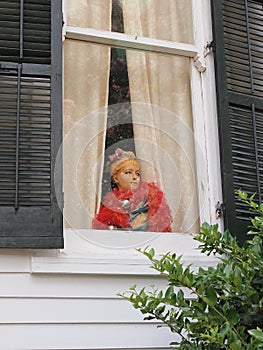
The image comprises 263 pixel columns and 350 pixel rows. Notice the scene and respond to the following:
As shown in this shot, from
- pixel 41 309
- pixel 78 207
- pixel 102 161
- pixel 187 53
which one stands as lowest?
pixel 41 309

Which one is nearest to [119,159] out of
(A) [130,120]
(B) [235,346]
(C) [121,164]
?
(C) [121,164]

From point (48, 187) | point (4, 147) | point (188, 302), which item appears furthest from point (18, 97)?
point (188, 302)

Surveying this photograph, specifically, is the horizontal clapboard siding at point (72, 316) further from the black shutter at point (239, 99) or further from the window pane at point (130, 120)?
the black shutter at point (239, 99)

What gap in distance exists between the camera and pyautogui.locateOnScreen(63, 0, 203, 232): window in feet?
10.2

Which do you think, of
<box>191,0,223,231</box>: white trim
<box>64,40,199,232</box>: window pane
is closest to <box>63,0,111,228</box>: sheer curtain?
<box>64,40,199,232</box>: window pane

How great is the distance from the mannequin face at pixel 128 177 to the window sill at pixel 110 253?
0.76 ft

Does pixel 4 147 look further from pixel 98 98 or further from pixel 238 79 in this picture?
pixel 238 79

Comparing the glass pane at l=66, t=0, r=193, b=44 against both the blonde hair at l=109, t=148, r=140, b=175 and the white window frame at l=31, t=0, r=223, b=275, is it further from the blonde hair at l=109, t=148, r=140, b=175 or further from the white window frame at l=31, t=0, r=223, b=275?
the blonde hair at l=109, t=148, r=140, b=175

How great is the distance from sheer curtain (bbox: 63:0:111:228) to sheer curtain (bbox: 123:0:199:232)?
0.51 ft

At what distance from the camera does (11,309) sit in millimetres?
2662

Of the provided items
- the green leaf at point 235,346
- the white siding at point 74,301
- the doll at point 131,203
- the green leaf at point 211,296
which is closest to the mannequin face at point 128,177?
the doll at point 131,203

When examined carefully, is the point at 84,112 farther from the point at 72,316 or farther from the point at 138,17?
the point at 72,316

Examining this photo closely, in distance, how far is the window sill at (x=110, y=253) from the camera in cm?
275

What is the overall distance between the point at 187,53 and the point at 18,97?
996 mm
